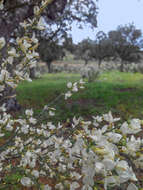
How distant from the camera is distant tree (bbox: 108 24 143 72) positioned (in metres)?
25.9

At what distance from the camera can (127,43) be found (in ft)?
89.2

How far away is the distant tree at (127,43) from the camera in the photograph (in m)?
25.9

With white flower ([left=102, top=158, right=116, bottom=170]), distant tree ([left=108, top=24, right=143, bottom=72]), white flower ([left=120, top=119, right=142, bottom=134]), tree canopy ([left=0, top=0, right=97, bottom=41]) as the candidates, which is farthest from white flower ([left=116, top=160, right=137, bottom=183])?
distant tree ([left=108, top=24, right=143, bottom=72])

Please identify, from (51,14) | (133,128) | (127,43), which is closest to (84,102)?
(51,14)

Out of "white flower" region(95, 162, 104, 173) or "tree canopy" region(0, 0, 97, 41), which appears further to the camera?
"tree canopy" region(0, 0, 97, 41)

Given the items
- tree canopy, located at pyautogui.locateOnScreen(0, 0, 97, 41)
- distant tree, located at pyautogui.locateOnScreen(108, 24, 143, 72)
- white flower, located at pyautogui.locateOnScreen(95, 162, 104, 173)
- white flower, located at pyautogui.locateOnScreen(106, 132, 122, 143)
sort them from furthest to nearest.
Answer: distant tree, located at pyautogui.locateOnScreen(108, 24, 143, 72), tree canopy, located at pyautogui.locateOnScreen(0, 0, 97, 41), white flower, located at pyautogui.locateOnScreen(106, 132, 122, 143), white flower, located at pyautogui.locateOnScreen(95, 162, 104, 173)

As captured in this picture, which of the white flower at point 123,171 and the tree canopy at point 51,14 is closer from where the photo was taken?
the white flower at point 123,171

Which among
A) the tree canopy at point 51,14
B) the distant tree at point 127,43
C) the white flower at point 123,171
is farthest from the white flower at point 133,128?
the distant tree at point 127,43

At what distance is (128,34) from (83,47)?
7192mm

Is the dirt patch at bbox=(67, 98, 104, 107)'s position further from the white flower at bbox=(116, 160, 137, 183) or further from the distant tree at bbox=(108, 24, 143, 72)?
the distant tree at bbox=(108, 24, 143, 72)

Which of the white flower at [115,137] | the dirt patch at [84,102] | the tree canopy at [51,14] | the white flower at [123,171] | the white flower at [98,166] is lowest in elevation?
the dirt patch at [84,102]

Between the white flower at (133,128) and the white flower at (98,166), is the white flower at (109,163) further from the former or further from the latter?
the white flower at (133,128)

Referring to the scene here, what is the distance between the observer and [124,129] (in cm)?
105

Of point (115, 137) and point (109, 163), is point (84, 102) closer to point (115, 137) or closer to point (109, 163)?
point (115, 137)
